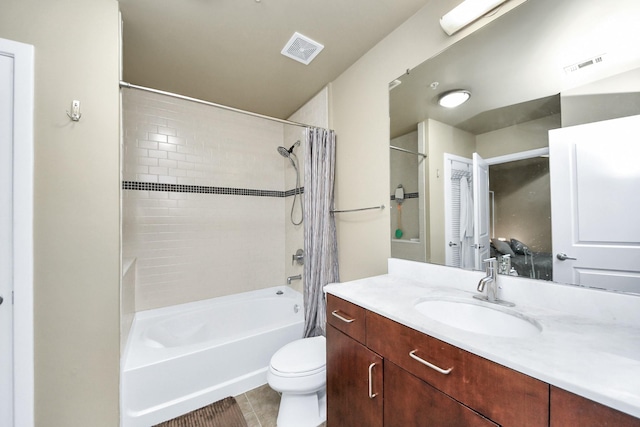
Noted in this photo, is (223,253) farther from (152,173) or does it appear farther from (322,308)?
(322,308)

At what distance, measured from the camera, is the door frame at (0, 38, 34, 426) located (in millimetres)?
1125

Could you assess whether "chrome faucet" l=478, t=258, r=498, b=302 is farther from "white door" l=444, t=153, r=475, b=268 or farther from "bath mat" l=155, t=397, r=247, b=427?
"bath mat" l=155, t=397, r=247, b=427

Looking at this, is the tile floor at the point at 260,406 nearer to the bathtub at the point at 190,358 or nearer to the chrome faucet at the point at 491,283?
the bathtub at the point at 190,358

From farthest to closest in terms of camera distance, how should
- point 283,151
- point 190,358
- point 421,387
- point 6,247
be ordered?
point 283,151
point 190,358
point 6,247
point 421,387

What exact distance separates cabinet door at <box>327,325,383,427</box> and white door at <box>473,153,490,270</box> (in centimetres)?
71

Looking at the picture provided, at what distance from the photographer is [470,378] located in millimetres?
672

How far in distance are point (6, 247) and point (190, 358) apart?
1.11m

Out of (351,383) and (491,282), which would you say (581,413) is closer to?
(491,282)

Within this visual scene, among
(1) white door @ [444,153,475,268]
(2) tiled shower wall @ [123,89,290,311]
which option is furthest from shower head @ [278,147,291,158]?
(1) white door @ [444,153,475,268]

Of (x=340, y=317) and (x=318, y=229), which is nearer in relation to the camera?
(x=340, y=317)

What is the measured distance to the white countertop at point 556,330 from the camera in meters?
0.51

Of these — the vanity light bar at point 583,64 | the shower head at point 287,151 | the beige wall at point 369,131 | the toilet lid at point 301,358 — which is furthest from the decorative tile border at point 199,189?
the vanity light bar at point 583,64

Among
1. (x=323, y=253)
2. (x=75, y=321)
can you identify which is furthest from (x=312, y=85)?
(x=75, y=321)

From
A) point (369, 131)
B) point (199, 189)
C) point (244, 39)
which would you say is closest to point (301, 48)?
point (244, 39)
